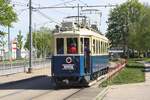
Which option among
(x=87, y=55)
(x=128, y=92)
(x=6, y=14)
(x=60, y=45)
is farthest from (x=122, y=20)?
(x=128, y=92)

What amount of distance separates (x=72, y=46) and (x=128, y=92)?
426 cm

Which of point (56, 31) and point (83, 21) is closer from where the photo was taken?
point (56, 31)

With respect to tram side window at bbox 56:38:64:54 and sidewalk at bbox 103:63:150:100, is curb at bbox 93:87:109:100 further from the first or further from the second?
tram side window at bbox 56:38:64:54

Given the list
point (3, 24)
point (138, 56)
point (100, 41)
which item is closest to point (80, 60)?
point (100, 41)

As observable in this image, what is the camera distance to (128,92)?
79.4 feet

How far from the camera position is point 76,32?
27094 millimetres

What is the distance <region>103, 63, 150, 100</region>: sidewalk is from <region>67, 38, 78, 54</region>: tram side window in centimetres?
266

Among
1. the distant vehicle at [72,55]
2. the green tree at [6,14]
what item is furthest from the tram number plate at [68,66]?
the green tree at [6,14]

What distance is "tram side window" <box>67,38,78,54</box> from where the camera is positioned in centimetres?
2678

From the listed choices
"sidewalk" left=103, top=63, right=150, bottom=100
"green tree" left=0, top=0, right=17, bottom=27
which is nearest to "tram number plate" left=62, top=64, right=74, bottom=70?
"sidewalk" left=103, top=63, right=150, bottom=100

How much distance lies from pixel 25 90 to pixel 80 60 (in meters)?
3.16

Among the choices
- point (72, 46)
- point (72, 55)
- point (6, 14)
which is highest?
point (6, 14)

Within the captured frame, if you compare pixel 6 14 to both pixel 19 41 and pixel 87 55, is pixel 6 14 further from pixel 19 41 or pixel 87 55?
pixel 19 41

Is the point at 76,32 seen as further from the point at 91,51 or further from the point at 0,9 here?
the point at 0,9
